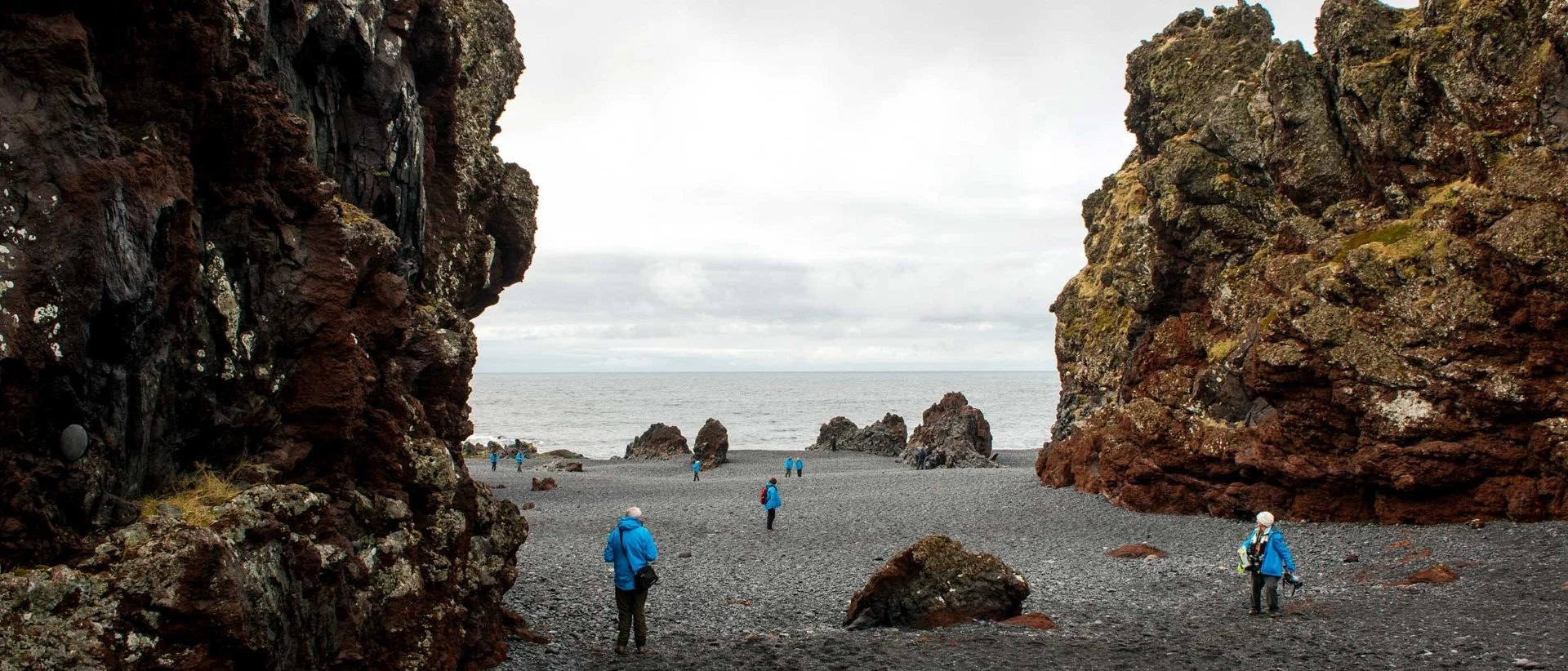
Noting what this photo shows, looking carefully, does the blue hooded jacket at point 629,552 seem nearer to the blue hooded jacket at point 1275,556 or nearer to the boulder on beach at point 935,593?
the boulder on beach at point 935,593

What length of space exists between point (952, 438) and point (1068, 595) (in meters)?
40.6

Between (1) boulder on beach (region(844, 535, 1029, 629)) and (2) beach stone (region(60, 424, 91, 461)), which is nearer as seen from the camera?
(2) beach stone (region(60, 424, 91, 461))

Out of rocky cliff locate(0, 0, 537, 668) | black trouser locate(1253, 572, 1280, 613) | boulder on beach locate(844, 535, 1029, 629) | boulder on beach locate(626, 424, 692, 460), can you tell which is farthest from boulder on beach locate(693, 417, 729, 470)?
black trouser locate(1253, 572, 1280, 613)

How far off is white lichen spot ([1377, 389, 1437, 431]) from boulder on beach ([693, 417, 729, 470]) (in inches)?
1721

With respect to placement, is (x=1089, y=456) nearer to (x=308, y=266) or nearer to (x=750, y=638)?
(x=750, y=638)

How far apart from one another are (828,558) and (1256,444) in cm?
1200

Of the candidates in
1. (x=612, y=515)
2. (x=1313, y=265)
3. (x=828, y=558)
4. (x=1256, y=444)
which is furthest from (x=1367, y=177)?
(x=612, y=515)

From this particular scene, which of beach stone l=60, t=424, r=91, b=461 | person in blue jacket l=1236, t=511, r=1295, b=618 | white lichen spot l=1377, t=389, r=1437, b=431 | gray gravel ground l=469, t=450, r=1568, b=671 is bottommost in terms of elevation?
gray gravel ground l=469, t=450, r=1568, b=671

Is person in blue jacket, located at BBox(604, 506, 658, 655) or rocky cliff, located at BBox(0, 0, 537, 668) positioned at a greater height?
rocky cliff, located at BBox(0, 0, 537, 668)

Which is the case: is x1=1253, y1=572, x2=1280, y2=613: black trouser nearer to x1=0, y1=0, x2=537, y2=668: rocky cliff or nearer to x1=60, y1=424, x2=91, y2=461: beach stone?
x1=0, y1=0, x2=537, y2=668: rocky cliff

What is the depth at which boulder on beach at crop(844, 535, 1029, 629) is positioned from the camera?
15945mm

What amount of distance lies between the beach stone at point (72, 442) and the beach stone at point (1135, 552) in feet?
70.3

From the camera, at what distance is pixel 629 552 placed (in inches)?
535

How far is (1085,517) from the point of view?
1166 inches
